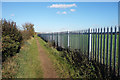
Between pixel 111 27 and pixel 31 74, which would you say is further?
pixel 31 74

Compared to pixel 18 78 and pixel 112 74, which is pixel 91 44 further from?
pixel 18 78

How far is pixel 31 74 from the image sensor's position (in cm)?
428

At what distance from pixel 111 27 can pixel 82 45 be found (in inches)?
100

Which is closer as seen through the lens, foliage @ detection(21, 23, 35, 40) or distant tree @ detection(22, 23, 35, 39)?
foliage @ detection(21, 23, 35, 40)

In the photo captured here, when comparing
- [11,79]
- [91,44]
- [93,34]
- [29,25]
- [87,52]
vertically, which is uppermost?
[29,25]

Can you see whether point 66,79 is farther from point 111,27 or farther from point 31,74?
point 111,27

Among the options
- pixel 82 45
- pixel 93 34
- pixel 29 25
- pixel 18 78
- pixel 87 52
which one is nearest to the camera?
pixel 18 78

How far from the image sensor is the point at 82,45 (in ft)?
19.7

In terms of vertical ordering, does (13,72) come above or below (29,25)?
below

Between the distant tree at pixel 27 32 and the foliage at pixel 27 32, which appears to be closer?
the foliage at pixel 27 32

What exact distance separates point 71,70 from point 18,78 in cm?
200

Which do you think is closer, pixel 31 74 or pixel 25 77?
pixel 25 77

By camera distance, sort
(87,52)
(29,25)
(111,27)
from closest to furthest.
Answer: (111,27)
(87,52)
(29,25)

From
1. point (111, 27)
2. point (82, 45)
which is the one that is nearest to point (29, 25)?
point (82, 45)
